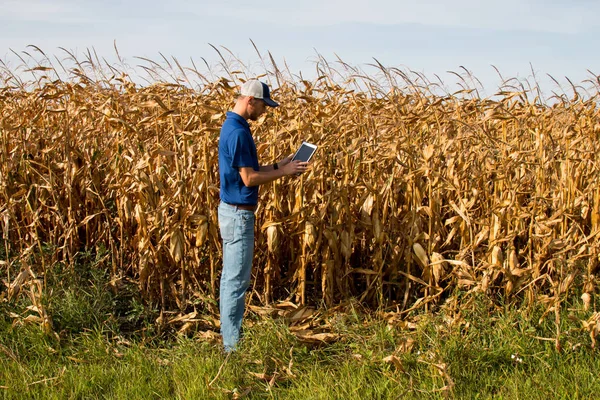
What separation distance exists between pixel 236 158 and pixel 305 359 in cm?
139

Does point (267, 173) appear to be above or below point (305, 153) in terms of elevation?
below

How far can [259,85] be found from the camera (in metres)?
4.41

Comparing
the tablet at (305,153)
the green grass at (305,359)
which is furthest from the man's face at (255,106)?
the green grass at (305,359)

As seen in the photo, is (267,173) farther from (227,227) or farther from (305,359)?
(305,359)

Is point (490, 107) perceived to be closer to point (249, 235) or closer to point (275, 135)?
point (275, 135)

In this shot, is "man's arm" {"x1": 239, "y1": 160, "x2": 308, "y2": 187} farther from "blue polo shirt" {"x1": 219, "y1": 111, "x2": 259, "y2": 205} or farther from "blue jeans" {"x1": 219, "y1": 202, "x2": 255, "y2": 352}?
"blue jeans" {"x1": 219, "y1": 202, "x2": 255, "y2": 352}

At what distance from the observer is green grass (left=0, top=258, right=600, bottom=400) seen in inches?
159

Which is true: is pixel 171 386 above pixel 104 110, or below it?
below

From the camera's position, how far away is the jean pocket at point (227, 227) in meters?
4.52

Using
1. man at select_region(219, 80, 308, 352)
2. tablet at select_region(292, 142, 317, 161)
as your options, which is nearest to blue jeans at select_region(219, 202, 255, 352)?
man at select_region(219, 80, 308, 352)

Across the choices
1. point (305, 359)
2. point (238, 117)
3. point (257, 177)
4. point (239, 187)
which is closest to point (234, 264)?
point (239, 187)

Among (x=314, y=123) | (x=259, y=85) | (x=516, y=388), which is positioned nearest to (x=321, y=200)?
(x=314, y=123)

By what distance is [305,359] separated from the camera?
4.49m

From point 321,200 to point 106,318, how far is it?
1.87 meters
